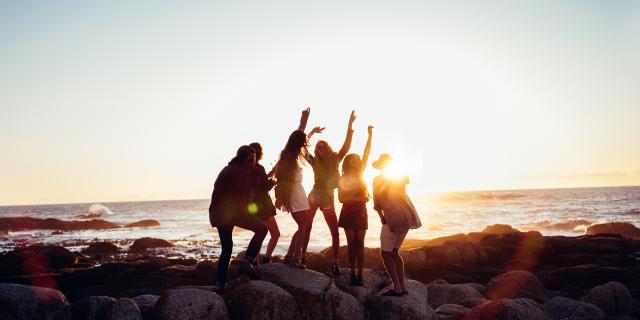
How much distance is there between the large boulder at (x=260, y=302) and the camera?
25.0 feet

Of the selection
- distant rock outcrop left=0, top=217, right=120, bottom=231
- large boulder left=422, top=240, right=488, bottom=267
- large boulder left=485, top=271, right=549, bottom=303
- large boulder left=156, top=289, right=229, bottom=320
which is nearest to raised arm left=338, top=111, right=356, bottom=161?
large boulder left=156, top=289, right=229, bottom=320

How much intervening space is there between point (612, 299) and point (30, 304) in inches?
457

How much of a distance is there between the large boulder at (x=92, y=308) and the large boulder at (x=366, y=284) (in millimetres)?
3892

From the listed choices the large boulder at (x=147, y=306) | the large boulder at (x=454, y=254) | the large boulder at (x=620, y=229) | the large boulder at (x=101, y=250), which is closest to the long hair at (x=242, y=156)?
the large boulder at (x=147, y=306)

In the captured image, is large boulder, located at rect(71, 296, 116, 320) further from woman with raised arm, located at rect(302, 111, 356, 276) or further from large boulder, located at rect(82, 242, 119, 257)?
large boulder, located at rect(82, 242, 119, 257)

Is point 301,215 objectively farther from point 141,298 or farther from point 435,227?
point 435,227

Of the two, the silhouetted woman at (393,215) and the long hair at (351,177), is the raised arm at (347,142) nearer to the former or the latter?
the long hair at (351,177)

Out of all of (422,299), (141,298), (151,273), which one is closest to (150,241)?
(151,273)

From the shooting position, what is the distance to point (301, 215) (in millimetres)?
8617

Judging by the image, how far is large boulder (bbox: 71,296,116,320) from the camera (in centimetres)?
722

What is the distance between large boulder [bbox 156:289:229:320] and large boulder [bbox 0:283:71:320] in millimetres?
1379

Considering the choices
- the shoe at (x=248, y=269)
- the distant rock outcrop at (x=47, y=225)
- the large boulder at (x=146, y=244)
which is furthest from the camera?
the distant rock outcrop at (x=47, y=225)

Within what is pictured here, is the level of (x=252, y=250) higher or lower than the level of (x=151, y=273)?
higher

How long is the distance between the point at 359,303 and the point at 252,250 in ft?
6.83
